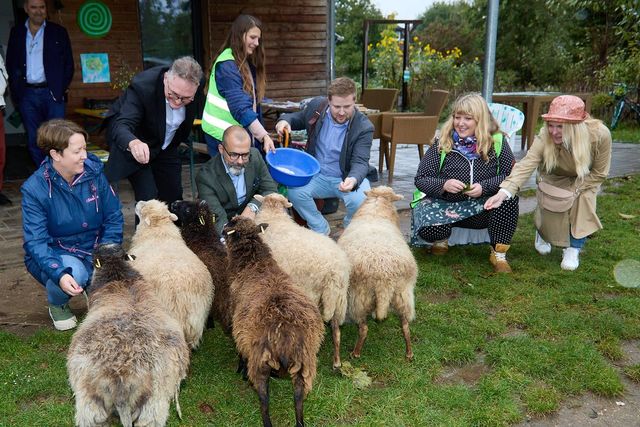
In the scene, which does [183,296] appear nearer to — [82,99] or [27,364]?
[27,364]

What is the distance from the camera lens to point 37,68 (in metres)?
7.61

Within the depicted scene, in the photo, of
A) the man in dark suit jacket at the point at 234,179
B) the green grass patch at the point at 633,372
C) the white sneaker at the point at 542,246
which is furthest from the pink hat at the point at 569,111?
the man in dark suit jacket at the point at 234,179

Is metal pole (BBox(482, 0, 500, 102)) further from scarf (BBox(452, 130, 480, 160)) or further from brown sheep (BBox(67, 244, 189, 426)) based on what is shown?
brown sheep (BBox(67, 244, 189, 426))

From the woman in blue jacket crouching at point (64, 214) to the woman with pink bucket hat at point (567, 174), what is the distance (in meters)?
3.43

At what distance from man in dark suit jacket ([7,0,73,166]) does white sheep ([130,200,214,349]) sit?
184 inches

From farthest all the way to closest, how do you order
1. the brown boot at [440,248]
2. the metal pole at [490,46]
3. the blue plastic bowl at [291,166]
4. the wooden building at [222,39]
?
1. the wooden building at [222,39]
2. the metal pole at [490,46]
3. the brown boot at [440,248]
4. the blue plastic bowl at [291,166]

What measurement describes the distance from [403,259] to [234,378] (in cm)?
140

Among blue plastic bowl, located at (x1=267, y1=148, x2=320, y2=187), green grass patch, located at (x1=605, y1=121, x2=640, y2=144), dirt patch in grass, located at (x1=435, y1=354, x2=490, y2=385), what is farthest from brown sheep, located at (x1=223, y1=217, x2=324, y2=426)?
green grass patch, located at (x1=605, y1=121, x2=640, y2=144)

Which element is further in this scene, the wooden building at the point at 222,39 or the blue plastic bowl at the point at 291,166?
the wooden building at the point at 222,39

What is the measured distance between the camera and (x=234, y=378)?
3.77 meters

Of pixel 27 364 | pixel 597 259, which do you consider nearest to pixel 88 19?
pixel 27 364

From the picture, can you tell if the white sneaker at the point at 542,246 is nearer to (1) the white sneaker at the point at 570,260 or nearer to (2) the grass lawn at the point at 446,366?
(1) the white sneaker at the point at 570,260

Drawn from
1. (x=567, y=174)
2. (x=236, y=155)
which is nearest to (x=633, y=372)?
(x=567, y=174)

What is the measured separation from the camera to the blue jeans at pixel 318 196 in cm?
555
